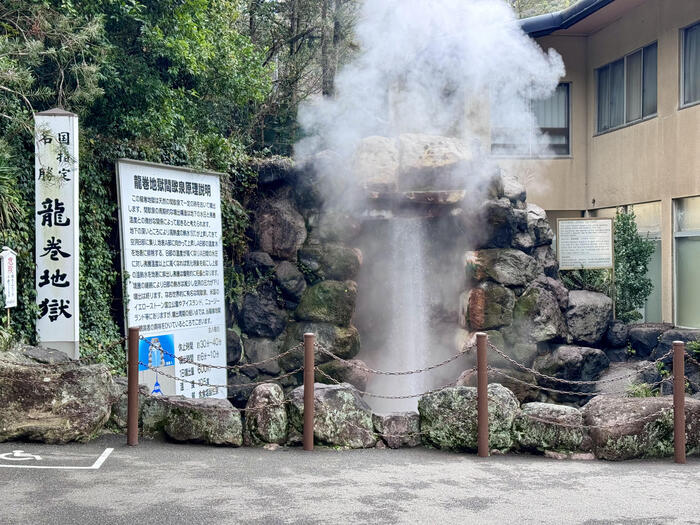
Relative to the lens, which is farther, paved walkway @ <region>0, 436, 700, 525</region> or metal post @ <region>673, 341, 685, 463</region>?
metal post @ <region>673, 341, 685, 463</region>

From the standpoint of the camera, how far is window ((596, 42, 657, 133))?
52.2ft

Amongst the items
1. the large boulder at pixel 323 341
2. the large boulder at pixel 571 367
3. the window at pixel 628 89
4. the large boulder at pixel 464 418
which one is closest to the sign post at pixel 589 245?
the large boulder at pixel 571 367

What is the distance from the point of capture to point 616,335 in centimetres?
1497

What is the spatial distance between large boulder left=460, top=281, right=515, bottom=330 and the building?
3542 millimetres

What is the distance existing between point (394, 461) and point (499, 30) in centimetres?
1118

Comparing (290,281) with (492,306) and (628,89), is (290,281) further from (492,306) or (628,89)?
(628,89)

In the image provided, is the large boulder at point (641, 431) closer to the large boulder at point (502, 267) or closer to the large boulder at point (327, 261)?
the large boulder at point (502, 267)

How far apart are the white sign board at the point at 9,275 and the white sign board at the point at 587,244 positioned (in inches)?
405

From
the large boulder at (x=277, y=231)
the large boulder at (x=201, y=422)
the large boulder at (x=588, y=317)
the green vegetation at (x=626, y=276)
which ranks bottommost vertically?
the large boulder at (x=201, y=422)

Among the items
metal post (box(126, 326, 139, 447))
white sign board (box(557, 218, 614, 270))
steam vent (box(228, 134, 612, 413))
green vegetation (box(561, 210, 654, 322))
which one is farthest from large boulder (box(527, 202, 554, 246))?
metal post (box(126, 326, 139, 447))

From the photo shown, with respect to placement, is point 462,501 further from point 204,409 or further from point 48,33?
point 48,33

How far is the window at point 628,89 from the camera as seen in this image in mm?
15898

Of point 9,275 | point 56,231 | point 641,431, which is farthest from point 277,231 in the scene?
point 641,431

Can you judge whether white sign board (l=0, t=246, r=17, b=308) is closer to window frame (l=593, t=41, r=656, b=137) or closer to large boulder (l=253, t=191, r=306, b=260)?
large boulder (l=253, t=191, r=306, b=260)
